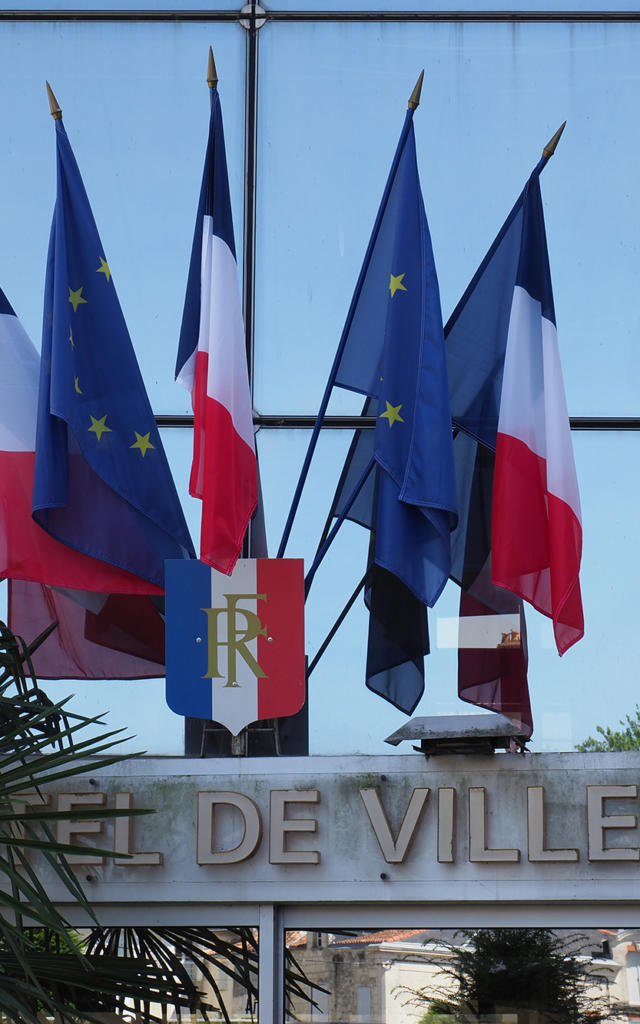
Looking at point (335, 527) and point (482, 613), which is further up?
point (335, 527)

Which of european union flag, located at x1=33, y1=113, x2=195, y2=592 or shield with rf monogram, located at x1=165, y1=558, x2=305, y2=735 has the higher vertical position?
european union flag, located at x1=33, y1=113, x2=195, y2=592

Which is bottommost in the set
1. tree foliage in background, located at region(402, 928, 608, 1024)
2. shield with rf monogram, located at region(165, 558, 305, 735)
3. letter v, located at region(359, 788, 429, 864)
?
tree foliage in background, located at region(402, 928, 608, 1024)

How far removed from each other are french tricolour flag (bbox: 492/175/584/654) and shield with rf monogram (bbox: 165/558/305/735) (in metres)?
0.86

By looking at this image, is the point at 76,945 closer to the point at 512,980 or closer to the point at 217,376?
the point at 512,980

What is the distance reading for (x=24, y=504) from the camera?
20.4 feet

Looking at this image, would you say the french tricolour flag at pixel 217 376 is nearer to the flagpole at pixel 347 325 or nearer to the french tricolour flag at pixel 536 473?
the flagpole at pixel 347 325

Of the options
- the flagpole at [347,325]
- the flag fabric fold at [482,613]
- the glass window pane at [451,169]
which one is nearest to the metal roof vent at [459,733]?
the flag fabric fold at [482,613]

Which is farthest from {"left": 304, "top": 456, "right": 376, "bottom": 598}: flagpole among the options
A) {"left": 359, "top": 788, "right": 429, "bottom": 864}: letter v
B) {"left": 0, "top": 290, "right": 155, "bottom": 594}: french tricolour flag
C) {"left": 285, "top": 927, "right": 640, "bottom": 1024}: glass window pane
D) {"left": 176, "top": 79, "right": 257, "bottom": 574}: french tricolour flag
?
{"left": 285, "top": 927, "right": 640, "bottom": 1024}: glass window pane

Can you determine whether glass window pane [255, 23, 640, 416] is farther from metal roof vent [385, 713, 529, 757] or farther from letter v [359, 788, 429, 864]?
letter v [359, 788, 429, 864]

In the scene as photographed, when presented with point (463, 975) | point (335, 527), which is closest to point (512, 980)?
point (463, 975)

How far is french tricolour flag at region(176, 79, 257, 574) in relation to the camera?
584 centimetres

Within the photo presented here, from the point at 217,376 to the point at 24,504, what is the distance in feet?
3.22

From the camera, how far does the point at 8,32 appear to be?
7.81 metres

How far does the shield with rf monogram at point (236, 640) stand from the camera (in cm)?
580
